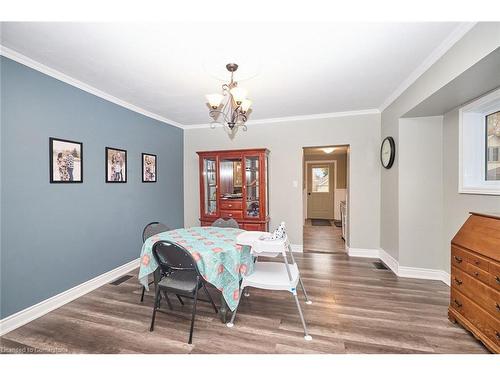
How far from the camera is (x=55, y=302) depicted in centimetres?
224

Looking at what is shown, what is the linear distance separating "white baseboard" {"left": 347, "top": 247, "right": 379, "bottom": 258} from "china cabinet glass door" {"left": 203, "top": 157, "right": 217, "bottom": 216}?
2.51 metres

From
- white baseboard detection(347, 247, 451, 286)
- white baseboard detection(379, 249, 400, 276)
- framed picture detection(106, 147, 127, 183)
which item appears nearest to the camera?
white baseboard detection(347, 247, 451, 286)

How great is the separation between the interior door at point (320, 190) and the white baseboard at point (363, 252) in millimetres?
4049

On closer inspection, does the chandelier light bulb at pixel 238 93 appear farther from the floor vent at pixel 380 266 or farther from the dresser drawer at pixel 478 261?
the floor vent at pixel 380 266

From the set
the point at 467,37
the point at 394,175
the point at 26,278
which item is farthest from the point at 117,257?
the point at 467,37

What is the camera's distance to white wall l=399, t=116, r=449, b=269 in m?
2.78

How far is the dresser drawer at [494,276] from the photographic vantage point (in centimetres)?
148

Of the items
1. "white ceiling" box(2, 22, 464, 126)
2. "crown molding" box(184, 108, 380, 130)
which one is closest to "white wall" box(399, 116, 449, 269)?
"white ceiling" box(2, 22, 464, 126)

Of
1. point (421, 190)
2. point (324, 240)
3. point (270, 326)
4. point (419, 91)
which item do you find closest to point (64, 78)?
point (270, 326)

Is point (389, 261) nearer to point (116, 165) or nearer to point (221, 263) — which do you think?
point (221, 263)

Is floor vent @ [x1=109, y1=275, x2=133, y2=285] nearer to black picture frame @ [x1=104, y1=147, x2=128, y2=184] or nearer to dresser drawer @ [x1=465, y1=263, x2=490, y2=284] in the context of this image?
black picture frame @ [x1=104, y1=147, x2=128, y2=184]

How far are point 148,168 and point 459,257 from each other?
13.1 ft

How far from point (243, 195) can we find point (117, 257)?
6.87 feet

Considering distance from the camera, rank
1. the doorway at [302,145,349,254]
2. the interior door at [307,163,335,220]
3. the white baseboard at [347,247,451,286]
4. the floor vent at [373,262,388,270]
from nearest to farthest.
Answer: the white baseboard at [347,247,451,286], the floor vent at [373,262,388,270], the doorway at [302,145,349,254], the interior door at [307,163,335,220]
